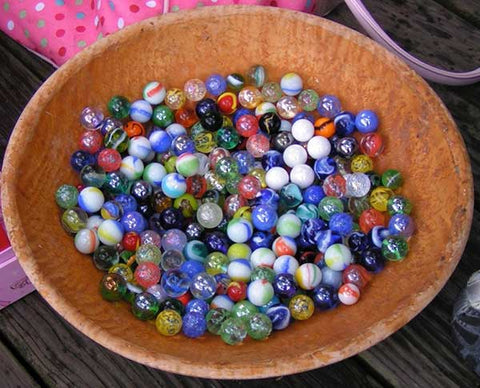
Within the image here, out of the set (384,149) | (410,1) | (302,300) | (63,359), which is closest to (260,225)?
(302,300)

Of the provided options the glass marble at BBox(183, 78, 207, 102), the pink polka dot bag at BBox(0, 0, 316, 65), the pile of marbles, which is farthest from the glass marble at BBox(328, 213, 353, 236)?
the pink polka dot bag at BBox(0, 0, 316, 65)

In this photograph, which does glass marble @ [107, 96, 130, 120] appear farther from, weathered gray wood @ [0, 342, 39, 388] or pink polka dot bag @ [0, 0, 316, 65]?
weathered gray wood @ [0, 342, 39, 388]

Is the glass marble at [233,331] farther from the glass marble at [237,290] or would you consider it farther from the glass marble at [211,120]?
the glass marble at [211,120]

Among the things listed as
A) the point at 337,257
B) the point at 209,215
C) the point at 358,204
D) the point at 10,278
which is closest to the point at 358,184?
the point at 358,204

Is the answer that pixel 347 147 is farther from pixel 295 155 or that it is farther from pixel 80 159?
pixel 80 159

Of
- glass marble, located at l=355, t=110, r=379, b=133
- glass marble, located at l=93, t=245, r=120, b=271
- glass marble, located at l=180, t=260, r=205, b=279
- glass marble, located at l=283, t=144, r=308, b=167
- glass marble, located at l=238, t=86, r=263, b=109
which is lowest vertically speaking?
glass marble, located at l=93, t=245, r=120, b=271

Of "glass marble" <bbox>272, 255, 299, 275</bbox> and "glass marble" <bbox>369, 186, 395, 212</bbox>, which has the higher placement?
"glass marble" <bbox>369, 186, 395, 212</bbox>
